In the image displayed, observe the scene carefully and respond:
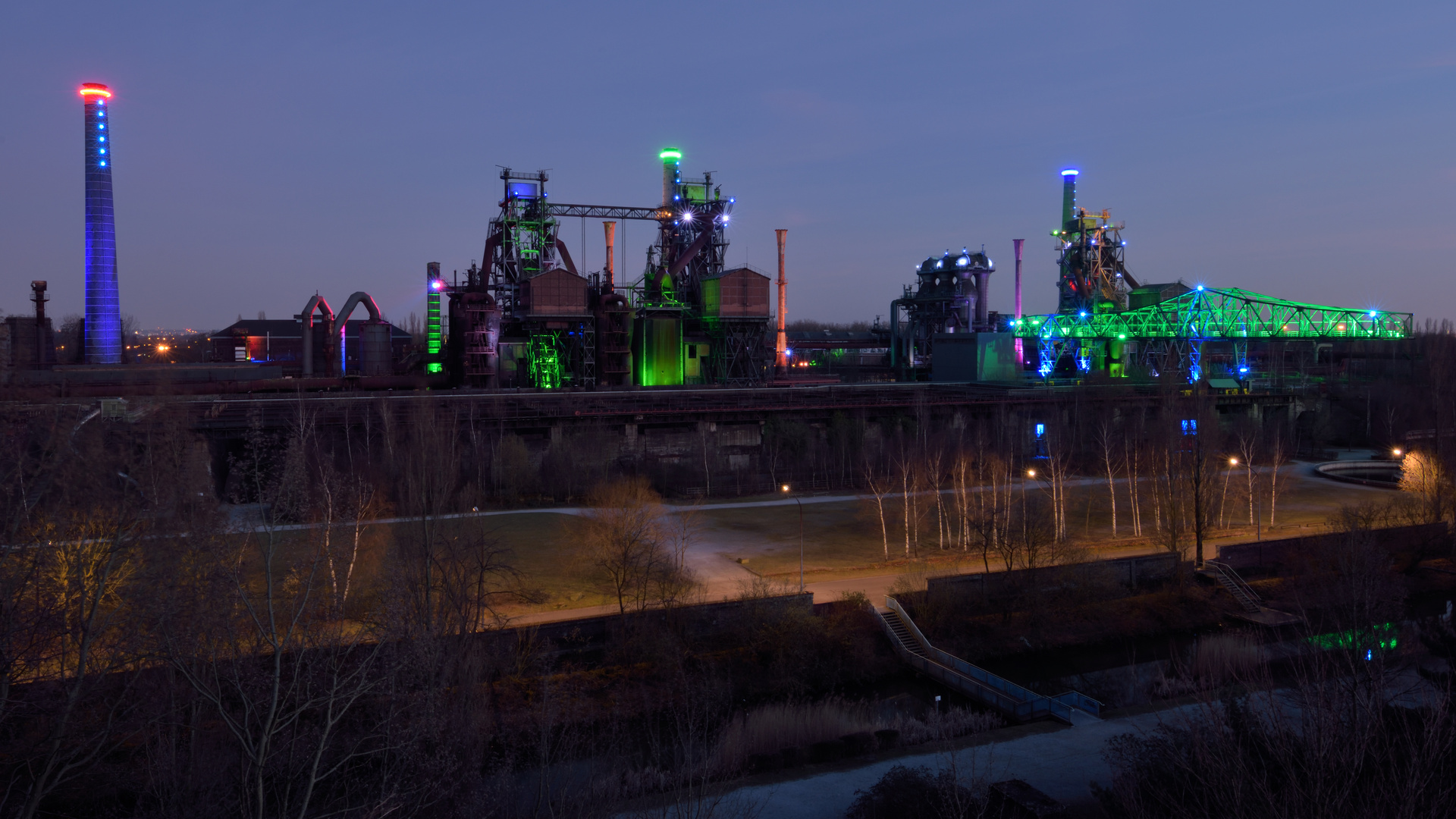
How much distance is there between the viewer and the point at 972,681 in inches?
801

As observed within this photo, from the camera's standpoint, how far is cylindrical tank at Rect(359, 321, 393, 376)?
57094mm

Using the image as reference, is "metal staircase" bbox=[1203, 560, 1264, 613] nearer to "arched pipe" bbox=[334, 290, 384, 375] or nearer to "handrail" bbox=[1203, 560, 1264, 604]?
"handrail" bbox=[1203, 560, 1264, 604]

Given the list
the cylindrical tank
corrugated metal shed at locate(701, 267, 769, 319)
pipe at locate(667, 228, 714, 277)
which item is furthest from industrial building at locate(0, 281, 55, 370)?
corrugated metal shed at locate(701, 267, 769, 319)

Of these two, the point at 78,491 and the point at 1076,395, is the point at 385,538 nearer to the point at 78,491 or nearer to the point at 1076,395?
the point at 78,491

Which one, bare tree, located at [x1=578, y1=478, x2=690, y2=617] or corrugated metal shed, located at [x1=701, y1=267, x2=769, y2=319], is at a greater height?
corrugated metal shed, located at [x1=701, y1=267, x2=769, y2=319]

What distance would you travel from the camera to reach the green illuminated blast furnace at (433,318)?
2283 inches

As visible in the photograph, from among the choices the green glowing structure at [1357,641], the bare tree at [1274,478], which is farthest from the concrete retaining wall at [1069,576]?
the green glowing structure at [1357,641]


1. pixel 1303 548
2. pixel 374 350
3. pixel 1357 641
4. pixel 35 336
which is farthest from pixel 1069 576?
pixel 35 336

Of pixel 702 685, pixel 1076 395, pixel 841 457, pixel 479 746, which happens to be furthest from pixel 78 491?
pixel 1076 395

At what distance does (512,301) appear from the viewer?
189ft

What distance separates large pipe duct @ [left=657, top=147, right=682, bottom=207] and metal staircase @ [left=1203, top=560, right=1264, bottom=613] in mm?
46183

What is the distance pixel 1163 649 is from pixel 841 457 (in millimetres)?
19977

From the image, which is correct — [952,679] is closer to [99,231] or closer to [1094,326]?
[99,231]

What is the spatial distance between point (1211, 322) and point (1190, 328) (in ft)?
14.8
